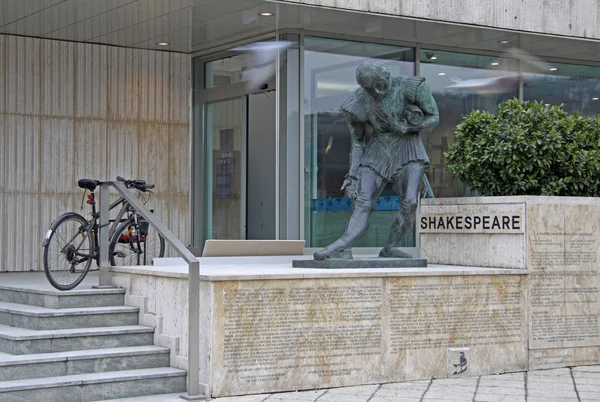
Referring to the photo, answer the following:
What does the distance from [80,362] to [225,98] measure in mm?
6677

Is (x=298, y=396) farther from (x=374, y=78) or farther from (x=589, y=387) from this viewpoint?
(x=374, y=78)

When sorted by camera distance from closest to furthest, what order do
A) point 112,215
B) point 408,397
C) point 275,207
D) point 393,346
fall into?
1. point 408,397
2. point 393,346
3. point 112,215
4. point 275,207

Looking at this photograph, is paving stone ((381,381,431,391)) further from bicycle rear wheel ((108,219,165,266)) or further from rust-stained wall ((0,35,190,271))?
rust-stained wall ((0,35,190,271))

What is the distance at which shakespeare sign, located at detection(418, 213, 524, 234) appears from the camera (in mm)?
9219

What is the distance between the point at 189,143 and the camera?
1412 cm

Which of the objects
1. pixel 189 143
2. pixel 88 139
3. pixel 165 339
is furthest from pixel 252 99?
pixel 165 339

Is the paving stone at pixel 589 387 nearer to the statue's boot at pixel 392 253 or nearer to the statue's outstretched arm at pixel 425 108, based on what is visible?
the statue's boot at pixel 392 253

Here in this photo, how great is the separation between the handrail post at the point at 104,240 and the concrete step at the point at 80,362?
42.3 inches

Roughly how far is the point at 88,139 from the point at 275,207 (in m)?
2.78

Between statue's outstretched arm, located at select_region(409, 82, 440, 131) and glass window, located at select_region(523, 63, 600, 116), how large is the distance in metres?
5.58

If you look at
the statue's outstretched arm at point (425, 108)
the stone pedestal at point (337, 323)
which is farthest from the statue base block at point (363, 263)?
the statue's outstretched arm at point (425, 108)

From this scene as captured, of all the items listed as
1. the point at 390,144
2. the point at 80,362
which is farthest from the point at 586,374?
the point at 80,362

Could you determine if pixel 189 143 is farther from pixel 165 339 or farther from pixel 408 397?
pixel 408 397

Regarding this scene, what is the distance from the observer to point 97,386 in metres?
7.42
